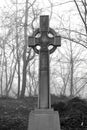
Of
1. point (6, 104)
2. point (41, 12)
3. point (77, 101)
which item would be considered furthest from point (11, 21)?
point (77, 101)

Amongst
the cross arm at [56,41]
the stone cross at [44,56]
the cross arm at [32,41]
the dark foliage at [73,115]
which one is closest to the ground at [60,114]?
the dark foliage at [73,115]

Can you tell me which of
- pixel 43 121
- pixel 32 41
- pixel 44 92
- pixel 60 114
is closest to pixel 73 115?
pixel 60 114

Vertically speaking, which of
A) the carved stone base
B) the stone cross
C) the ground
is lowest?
the ground

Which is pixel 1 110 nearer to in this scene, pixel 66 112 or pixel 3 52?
pixel 66 112

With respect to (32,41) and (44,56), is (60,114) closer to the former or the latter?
(44,56)

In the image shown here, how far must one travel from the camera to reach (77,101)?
467 inches

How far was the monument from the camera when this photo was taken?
6187 mm

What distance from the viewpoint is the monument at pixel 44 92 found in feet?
20.3

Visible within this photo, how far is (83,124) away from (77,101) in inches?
105

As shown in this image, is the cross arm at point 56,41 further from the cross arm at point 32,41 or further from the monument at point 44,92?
the cross arm at point 32,41

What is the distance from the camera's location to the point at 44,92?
6.73 metres

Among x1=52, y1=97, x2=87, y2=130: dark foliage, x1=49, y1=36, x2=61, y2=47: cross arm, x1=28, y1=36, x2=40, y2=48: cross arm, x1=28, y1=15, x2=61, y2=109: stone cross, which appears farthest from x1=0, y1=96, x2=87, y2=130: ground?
x1=49, y1=36, x2=61, y2=47: cross arm

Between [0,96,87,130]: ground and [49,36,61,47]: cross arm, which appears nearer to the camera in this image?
[49,36,61,47]: cross arm

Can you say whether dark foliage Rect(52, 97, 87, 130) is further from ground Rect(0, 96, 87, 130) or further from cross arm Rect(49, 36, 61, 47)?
cross arm Rect(49, 36, 61, 47)
